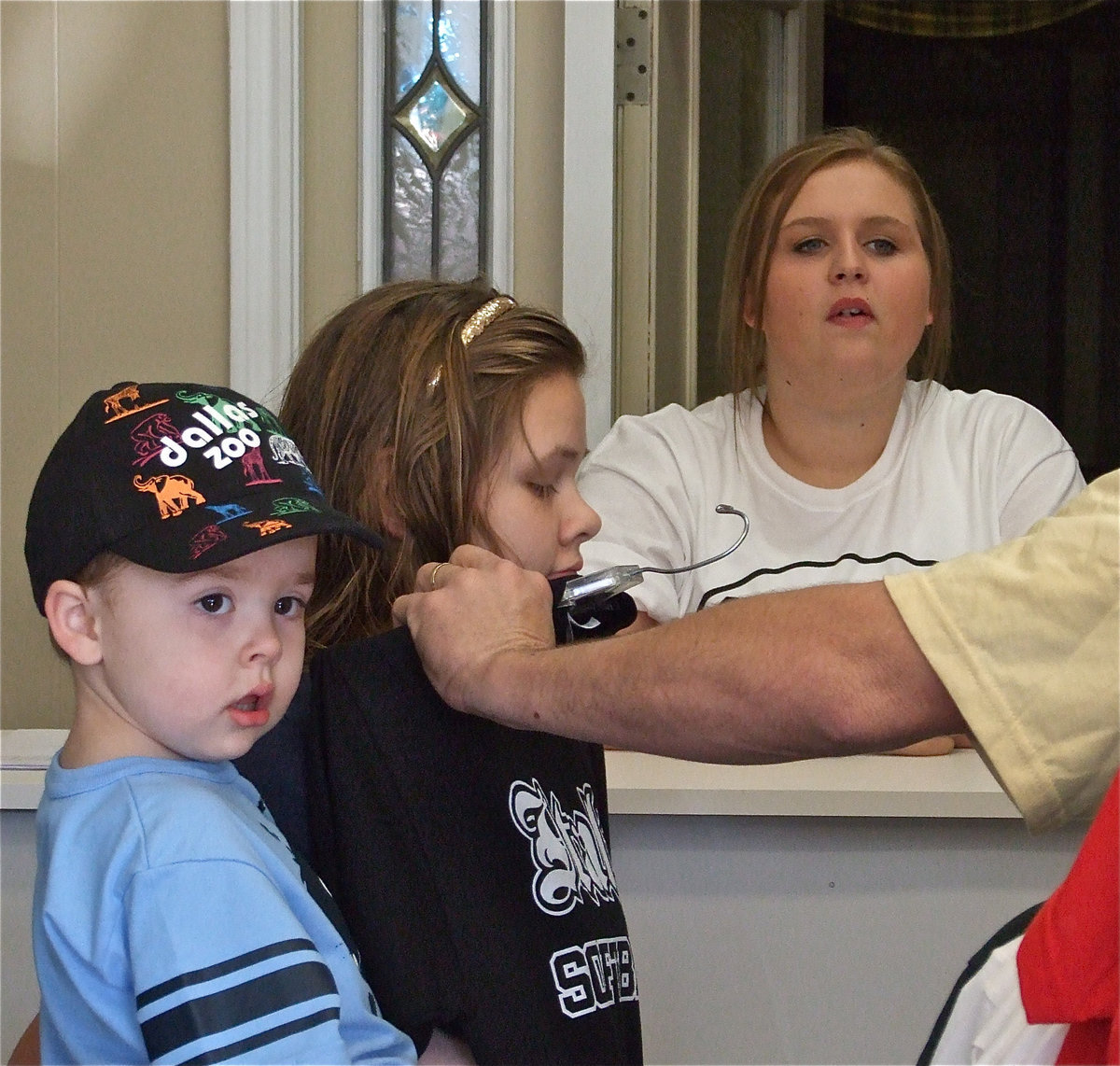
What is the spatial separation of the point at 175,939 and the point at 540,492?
50 centimetres

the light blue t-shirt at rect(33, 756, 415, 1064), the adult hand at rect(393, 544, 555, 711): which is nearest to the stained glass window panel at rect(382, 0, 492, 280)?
the adult hand at rect(393, 544, 555, 711)

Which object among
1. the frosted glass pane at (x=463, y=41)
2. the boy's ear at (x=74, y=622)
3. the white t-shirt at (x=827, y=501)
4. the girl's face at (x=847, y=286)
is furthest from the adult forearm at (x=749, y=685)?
the frosted glass pane at (x=463, y=41)

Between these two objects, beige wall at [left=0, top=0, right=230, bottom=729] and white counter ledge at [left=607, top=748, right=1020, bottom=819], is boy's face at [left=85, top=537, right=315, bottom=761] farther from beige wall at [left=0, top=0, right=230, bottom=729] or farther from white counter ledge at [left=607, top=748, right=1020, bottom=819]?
beige wall at [left=0, top=0, right=230, bottom=729]

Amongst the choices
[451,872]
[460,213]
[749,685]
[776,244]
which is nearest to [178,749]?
[451,872]

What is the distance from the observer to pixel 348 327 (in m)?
1.06

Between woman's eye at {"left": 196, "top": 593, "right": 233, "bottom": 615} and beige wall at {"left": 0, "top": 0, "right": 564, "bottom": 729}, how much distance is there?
4.12ft

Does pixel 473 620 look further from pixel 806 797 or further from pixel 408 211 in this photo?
pixel 408 211

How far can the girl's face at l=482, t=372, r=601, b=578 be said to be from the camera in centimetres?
100

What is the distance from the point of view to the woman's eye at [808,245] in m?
1.63

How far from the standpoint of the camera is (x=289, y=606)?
753 mm

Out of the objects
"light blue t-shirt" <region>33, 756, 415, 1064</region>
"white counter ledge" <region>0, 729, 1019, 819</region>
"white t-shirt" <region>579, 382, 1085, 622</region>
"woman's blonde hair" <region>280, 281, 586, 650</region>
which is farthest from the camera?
"white t-shirt" <region>579, 382, 1085, 622</region>

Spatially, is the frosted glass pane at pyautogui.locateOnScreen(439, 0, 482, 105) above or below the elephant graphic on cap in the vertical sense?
above

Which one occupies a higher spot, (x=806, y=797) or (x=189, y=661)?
(x=189, y=661)

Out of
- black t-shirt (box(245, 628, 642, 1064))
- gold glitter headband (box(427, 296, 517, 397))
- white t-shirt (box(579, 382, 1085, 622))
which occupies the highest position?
gold glitter headband (box(427, 296, 517, 397))
